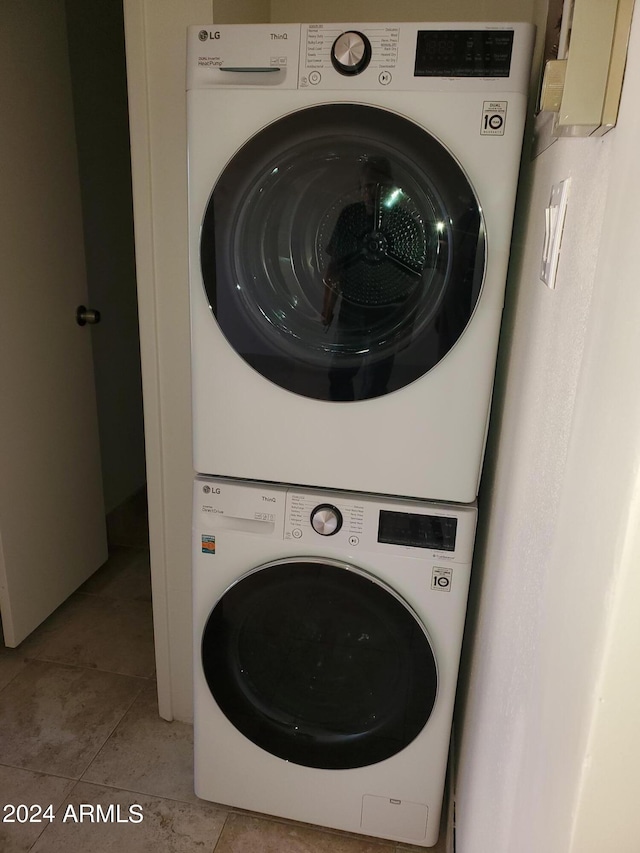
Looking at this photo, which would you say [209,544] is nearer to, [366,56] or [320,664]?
[320,664]

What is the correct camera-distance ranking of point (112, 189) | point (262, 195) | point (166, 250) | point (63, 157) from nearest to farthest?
point (262, 195), point (166, 250), point (63, 157), point (112, 189)

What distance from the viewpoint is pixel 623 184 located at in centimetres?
51

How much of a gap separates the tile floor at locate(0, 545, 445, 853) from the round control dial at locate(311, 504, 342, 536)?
78cm

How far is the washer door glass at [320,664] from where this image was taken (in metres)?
1.30

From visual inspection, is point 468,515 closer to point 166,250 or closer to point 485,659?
point 485,659

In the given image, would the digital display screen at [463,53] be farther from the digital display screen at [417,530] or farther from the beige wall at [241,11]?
the digital display screen at [417,530]

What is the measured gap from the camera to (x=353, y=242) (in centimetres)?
114

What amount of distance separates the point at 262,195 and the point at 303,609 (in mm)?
825

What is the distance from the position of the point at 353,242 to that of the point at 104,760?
4.75ft

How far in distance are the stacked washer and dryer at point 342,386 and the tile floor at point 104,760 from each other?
0.11 metres

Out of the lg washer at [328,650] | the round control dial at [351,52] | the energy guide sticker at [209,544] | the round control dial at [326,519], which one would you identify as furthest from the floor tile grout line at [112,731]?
the round control dial at [351,52]

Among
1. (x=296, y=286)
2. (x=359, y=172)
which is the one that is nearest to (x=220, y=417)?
(x=296, y=286)

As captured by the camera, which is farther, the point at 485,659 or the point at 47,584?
the point at 47,584

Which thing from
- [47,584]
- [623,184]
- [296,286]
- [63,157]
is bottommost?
[47,584]
